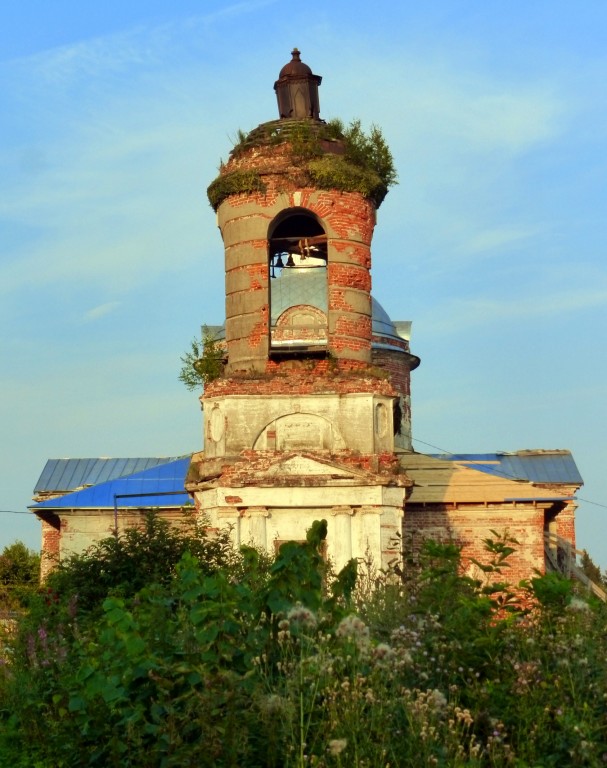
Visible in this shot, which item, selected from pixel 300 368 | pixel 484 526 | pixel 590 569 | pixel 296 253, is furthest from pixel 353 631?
pixel 590 569

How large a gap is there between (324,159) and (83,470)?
19274 millimetres

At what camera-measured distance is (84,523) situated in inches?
996

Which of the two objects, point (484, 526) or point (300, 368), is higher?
point (300, 368)

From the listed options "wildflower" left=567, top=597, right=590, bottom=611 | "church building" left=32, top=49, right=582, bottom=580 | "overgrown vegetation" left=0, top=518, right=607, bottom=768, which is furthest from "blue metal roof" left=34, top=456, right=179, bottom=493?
"wildflower" left=567, top=597, right=590, bottom=611

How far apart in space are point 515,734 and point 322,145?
1292 centimetres

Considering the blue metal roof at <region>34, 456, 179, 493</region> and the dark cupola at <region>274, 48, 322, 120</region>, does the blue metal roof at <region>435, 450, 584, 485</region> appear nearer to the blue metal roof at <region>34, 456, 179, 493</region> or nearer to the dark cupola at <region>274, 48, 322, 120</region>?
the blue metal roof at <region>34, 456, 179, 493</region>

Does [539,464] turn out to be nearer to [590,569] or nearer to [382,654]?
[590,569]

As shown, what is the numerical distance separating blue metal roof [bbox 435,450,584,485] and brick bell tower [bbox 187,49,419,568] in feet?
50.9

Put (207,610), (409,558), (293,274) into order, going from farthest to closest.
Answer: (293,274)
(409,558)
(207,610)

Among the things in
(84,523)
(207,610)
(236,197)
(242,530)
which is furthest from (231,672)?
(84,523)

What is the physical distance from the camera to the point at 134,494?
24422 mm

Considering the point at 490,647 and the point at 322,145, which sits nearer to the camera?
the point at 490,647

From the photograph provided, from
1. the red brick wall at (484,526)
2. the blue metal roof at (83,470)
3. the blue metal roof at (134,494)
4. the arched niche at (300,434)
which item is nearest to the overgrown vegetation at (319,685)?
the arched niche at (300,434)

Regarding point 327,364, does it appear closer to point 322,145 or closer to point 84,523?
point 322,145
